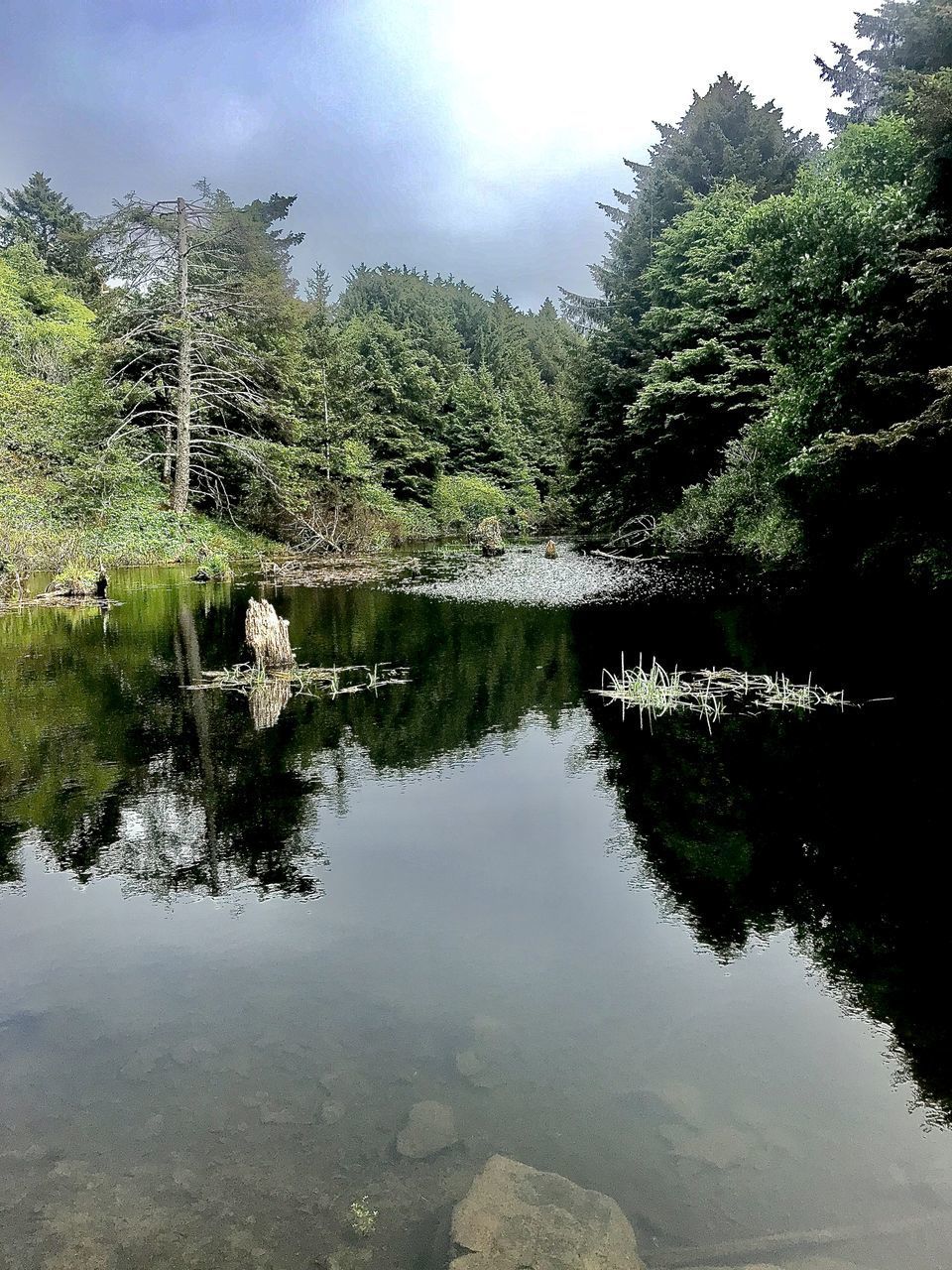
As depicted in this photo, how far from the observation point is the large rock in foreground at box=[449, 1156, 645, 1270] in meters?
3.06

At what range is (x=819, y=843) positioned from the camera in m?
6.86

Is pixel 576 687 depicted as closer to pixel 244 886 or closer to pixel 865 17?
pixel 244 886

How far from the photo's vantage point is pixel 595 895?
6.07 meters

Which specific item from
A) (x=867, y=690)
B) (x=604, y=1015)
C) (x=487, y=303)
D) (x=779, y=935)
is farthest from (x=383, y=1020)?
(x=487, y=303)

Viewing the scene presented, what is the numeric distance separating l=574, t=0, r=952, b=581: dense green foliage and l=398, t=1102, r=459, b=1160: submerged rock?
1214 cm

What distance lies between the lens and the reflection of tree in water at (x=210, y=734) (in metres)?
6.92

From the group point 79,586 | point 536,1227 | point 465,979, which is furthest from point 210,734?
point 79,586

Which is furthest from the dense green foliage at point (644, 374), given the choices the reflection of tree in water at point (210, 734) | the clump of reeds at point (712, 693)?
the reflection of tree in water at point (210, 734)

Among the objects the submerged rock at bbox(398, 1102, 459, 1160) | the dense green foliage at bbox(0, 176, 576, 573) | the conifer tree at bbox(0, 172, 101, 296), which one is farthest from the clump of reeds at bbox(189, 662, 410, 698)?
the conifer tree at bbox(0, 172, 101, 296)

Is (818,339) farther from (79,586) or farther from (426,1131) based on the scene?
(79,586)

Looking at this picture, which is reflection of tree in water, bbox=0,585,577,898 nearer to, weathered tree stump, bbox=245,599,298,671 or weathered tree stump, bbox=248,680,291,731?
weathered tree stump, bbox=248,680,291,731

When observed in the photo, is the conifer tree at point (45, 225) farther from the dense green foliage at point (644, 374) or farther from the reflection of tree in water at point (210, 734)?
the reflection of tree in water at point (210, 734)

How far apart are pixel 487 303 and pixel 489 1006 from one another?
377ft

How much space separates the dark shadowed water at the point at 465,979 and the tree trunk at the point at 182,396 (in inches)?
1040
